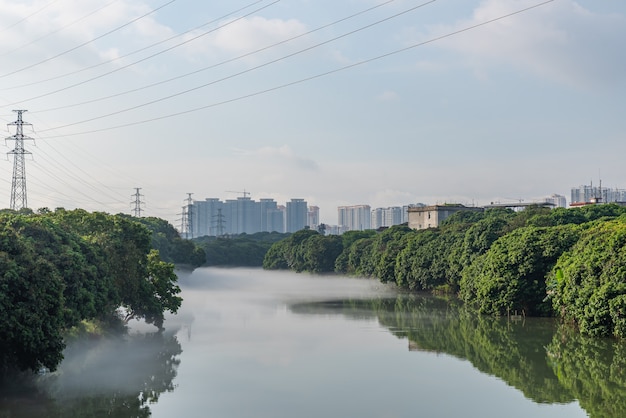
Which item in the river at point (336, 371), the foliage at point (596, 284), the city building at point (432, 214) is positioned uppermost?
the city building at point (432, 214)

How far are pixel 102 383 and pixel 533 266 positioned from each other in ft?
94.0

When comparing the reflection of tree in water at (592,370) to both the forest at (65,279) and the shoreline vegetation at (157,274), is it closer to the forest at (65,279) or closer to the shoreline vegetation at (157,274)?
the shoreline vegetation at (157,274)

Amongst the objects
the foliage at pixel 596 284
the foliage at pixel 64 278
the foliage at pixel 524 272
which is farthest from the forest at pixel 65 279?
the foliage at pixel 596 284

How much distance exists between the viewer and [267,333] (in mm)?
41000

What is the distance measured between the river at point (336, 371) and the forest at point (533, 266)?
4.81ft

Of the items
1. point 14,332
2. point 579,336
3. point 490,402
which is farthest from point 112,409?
point 579,336

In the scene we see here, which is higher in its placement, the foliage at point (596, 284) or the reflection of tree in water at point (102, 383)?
the foliage at point (596, 284)

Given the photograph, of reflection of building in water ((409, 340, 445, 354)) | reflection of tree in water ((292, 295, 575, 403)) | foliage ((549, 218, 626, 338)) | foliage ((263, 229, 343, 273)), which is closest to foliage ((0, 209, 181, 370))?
reflection of building in water ((409, 340, 445, 354))

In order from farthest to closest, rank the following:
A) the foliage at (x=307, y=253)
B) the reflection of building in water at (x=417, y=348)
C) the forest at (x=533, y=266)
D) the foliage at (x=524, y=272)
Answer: the foliage at (x=307, y=253) < the foliage at (x=524, y=272) < the forest at (x=533, y=266) < the reflection of building in water at (x=417, y=348)

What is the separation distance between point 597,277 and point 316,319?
18.6 metres

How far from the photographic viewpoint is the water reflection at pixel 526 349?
25234 mm

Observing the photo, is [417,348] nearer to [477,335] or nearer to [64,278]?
[477,335]

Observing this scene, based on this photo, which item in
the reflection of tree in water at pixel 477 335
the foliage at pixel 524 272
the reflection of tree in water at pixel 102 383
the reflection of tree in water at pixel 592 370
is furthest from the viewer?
the foliage at pixel 524 272

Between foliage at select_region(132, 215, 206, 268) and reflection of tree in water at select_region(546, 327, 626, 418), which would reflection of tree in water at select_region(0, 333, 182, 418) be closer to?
reflection of tree in water at select_region(546, 327, 626, 418)
